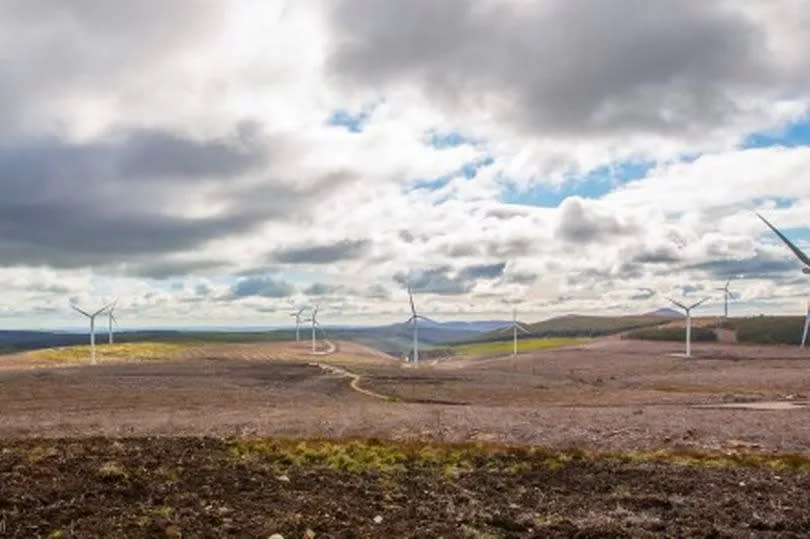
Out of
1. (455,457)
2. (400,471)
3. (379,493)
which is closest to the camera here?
(379,493)

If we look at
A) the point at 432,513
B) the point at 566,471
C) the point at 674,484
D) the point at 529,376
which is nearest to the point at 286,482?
the point at 432,513

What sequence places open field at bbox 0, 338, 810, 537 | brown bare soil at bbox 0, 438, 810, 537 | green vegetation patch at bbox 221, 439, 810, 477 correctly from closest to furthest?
brown bare soil at bbox 0, 438, 810, 537, open field at bbox 0, 338, 810, 537, green vegetation patch at bbox 221, 439, 810, 477

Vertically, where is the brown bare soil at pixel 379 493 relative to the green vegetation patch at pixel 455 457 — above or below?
above

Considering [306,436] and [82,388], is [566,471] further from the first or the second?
[82,388]

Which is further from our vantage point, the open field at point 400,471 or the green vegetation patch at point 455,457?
the green vegetation patch at point 455,457

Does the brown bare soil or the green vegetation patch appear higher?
the brown bare soil

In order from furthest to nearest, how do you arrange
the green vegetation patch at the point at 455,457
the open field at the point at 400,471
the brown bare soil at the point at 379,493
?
the green vegetation patch at the point at 455,457, the open field at the point at 400,471, the brown bare soil at the point at 379,493

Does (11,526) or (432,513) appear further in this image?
(432,513)

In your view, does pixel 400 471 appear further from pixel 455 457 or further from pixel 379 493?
pixel 379 493

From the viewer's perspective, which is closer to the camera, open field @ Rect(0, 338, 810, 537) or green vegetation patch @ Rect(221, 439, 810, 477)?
open field @ Rect(0, 338, 810, 537)

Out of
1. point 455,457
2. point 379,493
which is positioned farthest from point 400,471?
point 379,493

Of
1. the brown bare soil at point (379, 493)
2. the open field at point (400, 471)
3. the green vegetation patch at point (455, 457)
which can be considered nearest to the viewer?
the brown bare soil at point (379, 493)
